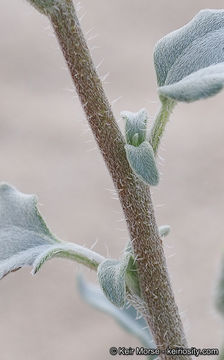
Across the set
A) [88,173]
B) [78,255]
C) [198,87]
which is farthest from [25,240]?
[88,173]

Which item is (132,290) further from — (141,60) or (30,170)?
(141,60)

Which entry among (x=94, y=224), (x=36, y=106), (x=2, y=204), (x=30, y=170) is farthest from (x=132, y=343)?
(x=2, y=204)

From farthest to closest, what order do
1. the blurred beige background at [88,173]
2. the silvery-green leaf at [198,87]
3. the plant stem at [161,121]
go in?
the blurred beige background at [88,173] → the plant stem at [161,121] → the silvery-green leaf at [198,87]

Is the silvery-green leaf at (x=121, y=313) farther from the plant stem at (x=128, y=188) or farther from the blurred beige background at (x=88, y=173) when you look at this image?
the blurred beige background at (x=88, y=173)

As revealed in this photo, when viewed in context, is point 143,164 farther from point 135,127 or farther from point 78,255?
Result: point 78,255

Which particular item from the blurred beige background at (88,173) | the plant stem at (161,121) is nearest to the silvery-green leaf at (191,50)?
the plant stem at (161,121)
